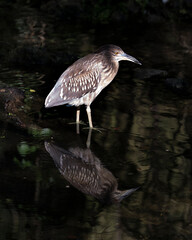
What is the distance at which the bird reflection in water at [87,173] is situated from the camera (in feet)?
19.8

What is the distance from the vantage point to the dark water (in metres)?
5.42

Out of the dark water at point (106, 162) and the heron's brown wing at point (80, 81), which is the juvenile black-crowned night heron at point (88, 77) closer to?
the heron's brown wing at point (80, 81)

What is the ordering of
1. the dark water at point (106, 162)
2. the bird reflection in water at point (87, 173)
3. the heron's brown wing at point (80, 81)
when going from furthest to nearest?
the heron's brown wing at point (80, 81) → the bird reflection in water at point (87, 173) → the dark water at point (106, 162)

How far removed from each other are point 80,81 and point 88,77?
15 centimetres

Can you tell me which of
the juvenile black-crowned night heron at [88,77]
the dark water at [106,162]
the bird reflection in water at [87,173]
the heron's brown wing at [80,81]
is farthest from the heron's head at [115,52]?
the bird reflection in water at [87,173]

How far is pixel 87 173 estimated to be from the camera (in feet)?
21.4

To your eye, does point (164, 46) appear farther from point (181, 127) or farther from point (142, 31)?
point (181, 127)

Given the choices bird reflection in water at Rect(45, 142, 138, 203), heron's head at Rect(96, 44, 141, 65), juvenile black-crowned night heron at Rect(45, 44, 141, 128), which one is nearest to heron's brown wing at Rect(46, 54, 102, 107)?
juvenile black-crowned night heron at Rect(45, 44, 141, 128)

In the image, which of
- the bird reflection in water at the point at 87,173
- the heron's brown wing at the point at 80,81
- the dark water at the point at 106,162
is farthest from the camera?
the heron's brown wing at the point at 80,81

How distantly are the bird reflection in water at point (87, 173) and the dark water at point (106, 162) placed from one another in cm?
1

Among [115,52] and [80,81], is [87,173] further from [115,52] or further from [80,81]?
[115,52]

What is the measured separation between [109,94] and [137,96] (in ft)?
1.85

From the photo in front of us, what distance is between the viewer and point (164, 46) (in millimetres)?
13438

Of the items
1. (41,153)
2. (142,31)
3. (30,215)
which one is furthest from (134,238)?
(142,31)
